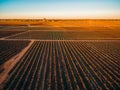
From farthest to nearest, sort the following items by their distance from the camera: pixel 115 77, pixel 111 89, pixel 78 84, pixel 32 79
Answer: pixel 115 77, pixel 32 79, pixel 78 84, pixel 111 89

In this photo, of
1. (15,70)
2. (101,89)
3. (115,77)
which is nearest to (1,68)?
(15,70)

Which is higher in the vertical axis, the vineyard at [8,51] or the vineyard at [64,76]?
the vineyard at [64,76]

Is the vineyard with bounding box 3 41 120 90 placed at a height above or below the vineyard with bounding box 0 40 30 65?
above

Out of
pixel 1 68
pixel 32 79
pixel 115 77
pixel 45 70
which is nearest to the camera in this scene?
pixel 32 79

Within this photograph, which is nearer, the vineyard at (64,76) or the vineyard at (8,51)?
the vineyard at (64,76)

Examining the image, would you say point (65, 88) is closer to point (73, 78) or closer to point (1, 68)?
point (73, 78)

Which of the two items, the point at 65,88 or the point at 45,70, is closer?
the point at 65,88

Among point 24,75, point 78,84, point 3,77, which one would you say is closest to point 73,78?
point 78,84

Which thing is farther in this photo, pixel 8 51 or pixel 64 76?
pixel 8 51

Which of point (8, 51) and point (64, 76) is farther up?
point (64, 76)

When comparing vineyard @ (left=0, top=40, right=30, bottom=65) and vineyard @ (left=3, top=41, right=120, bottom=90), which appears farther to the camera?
vineyard @ (left=0, top=40, right=30, bottom=65)
